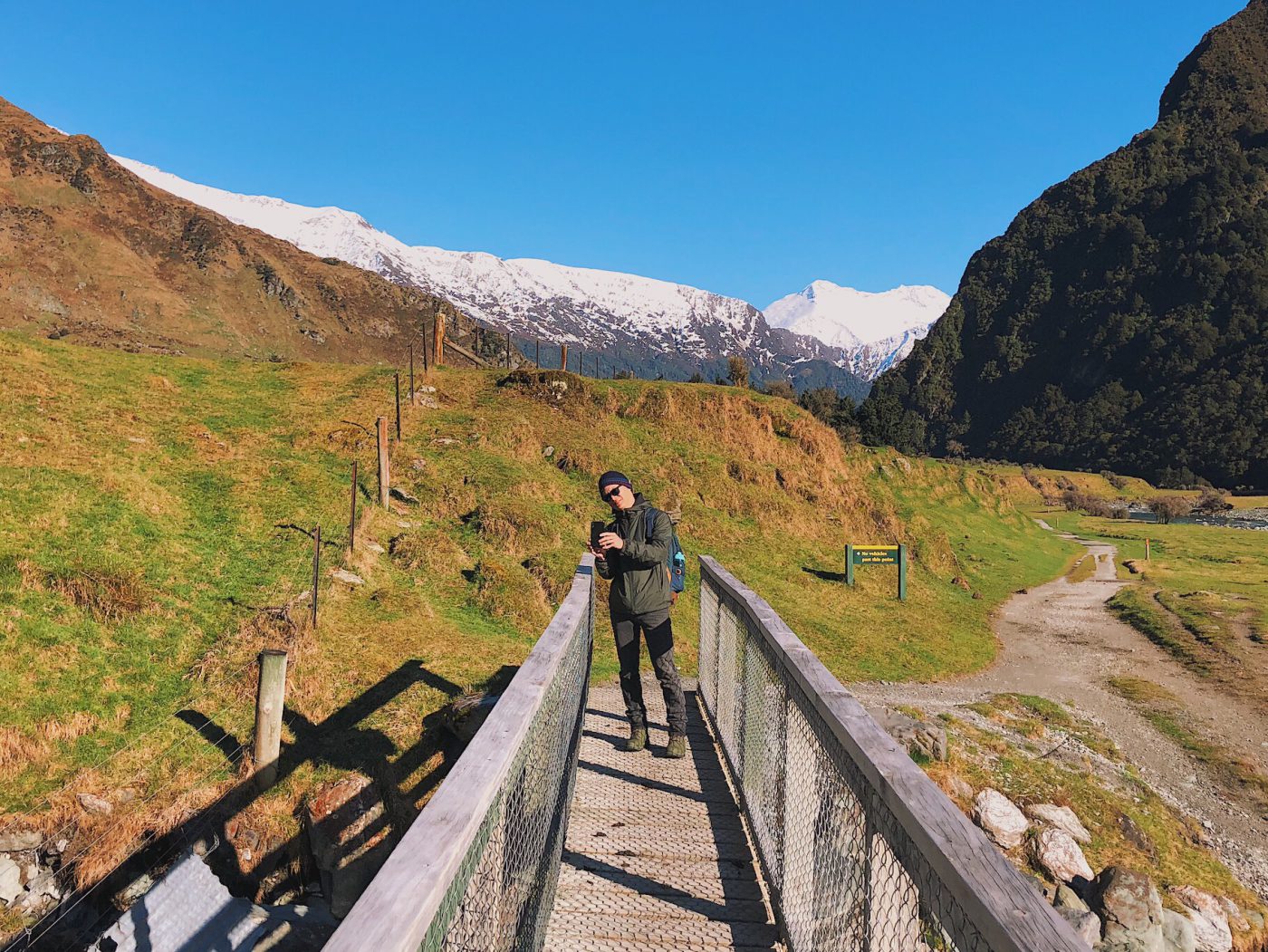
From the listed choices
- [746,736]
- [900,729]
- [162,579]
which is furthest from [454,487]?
[746,736]

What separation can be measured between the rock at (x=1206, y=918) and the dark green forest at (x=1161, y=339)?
370 ft

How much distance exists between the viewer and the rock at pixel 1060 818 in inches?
421

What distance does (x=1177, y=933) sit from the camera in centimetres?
930

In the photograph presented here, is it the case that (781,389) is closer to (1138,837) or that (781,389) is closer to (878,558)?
(878,558)

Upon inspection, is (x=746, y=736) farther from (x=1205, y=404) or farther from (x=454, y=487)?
(x=1205, y=404)

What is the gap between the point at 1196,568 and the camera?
140 feet

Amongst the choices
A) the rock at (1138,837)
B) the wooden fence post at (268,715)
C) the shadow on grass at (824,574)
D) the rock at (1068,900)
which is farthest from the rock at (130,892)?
the shadow on grass at (824,574)

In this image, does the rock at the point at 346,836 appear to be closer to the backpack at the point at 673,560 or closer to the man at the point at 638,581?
the man at the point at 638,581

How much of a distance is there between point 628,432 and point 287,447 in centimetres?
1137

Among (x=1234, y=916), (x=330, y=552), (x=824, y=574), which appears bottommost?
(x=1234, y=916)

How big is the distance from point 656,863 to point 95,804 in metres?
6.39

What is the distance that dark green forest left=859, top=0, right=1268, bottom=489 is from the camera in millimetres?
135250

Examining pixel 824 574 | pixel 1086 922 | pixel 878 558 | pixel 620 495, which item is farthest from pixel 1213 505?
pixel 620 495

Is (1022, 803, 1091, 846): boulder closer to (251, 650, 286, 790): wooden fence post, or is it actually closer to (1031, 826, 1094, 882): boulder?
(1031, 826, 1094, 882): boulder
